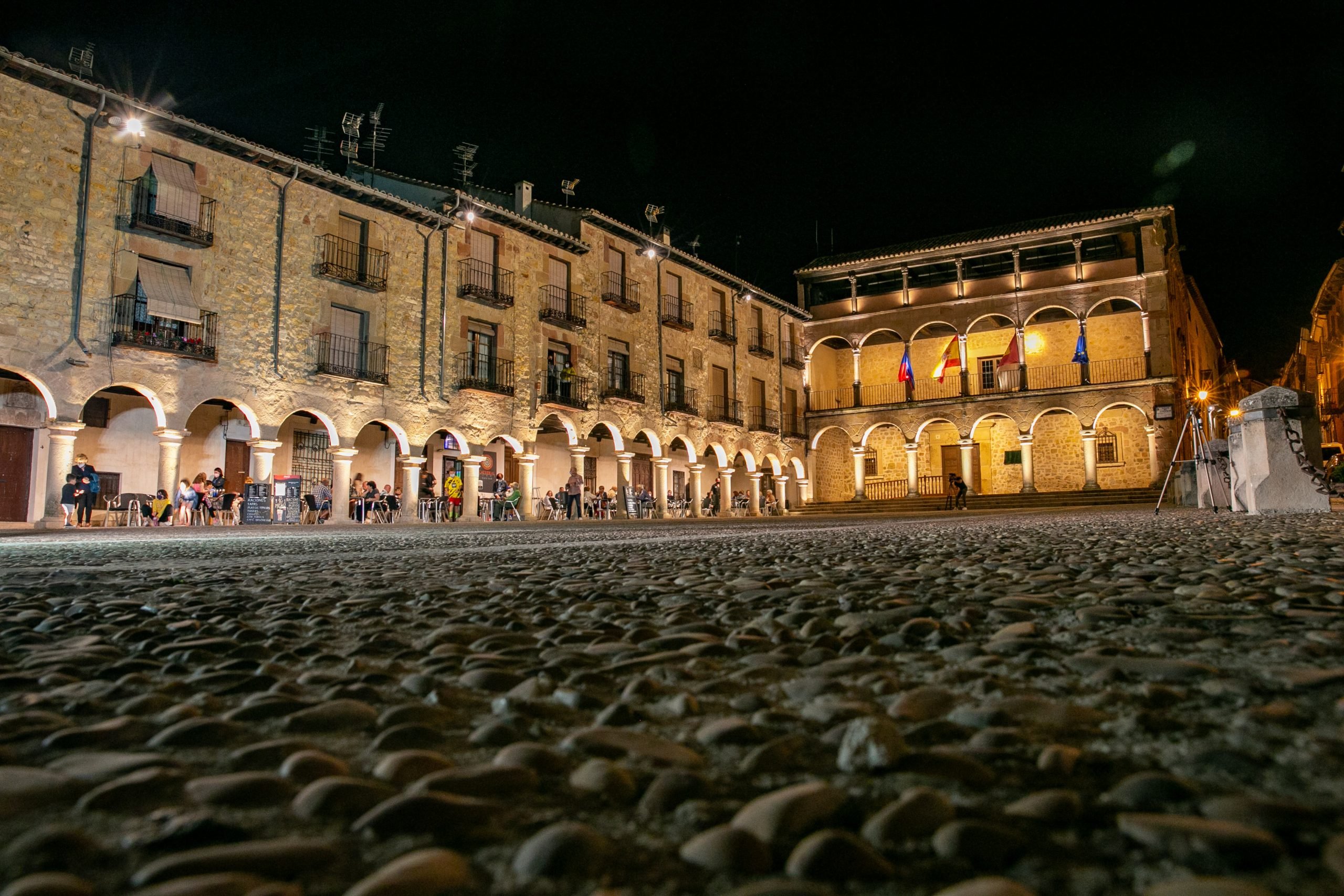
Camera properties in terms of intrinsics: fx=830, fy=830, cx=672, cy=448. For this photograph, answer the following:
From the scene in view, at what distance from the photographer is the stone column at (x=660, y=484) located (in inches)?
1085

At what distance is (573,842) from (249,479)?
19.4m

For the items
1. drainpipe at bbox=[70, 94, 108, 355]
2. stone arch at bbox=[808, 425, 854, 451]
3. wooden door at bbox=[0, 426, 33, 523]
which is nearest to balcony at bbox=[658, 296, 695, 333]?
stone arch at bbox=[808, 425, 854, 451]

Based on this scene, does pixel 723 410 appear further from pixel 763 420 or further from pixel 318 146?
pixel 318 146

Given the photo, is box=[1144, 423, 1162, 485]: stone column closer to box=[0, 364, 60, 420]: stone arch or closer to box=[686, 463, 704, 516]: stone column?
box=[686, 463, 704, 516]: stone column

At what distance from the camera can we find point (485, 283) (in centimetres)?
2238

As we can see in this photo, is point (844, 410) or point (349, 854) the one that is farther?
point (844, 410)

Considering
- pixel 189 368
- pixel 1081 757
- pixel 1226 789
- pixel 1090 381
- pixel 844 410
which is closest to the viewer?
pixel 1226 789

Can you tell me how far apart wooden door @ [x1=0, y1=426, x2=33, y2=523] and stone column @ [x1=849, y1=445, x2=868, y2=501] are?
83.3ft

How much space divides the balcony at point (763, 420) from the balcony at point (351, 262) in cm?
1513

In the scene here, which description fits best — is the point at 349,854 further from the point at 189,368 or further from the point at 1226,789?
the point at 189,368

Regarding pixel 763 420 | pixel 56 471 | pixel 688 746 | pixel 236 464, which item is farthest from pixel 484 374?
pixel 688 746

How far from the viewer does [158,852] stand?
832mm

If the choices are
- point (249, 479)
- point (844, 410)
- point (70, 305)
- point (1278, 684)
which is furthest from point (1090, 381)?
point (1278, 684)

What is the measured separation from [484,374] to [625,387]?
534cm
